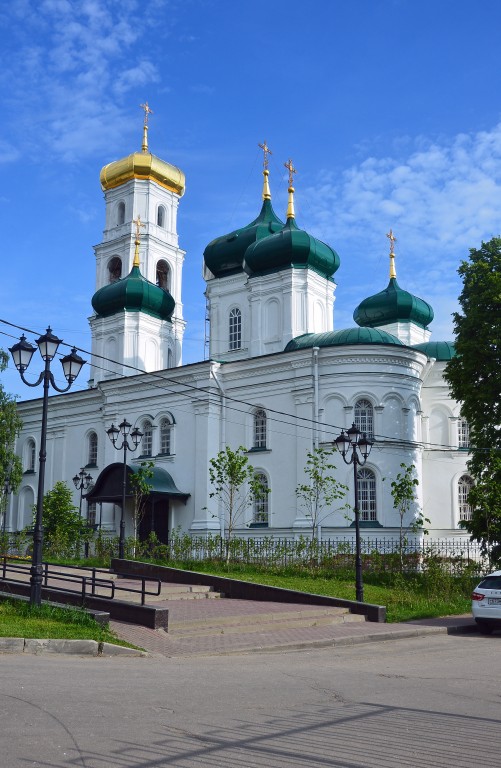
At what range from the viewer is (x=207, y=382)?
119 feet

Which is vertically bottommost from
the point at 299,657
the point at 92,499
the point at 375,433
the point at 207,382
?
the point at 299,657

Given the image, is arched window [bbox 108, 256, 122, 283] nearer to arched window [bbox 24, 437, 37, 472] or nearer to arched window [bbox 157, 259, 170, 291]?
arched window [bbox 157, 259, 170, 291]

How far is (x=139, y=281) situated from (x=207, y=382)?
9.99m

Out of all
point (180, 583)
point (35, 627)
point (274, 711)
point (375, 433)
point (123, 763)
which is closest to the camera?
point (123, 763)

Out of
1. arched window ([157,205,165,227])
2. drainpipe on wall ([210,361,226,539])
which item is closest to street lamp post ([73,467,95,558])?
drainpipe on wall ([210,361,226,539])

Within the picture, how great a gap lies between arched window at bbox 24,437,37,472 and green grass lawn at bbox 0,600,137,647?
3190 centimetres

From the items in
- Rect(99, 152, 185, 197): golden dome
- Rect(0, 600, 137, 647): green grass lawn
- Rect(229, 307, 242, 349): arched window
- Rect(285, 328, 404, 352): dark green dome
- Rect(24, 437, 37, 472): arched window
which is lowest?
Rect(0, 600, 137, 647): green grass lawn

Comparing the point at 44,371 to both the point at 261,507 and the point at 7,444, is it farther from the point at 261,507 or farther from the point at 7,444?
the point at 7,444

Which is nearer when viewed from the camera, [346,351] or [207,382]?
[346,351]

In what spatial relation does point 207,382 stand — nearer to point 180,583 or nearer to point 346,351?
point 346,351

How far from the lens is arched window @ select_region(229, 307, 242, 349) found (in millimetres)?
40312

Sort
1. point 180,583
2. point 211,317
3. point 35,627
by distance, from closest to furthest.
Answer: point 35,627
point 180,583
point 211,317

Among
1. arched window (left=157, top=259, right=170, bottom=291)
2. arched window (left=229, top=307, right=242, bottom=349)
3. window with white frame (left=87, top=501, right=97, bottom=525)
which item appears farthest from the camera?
arched window (left=157, top=259, right=170, bottom=291)

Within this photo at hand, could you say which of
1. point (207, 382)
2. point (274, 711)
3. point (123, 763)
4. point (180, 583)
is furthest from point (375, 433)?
point (123, 763)
